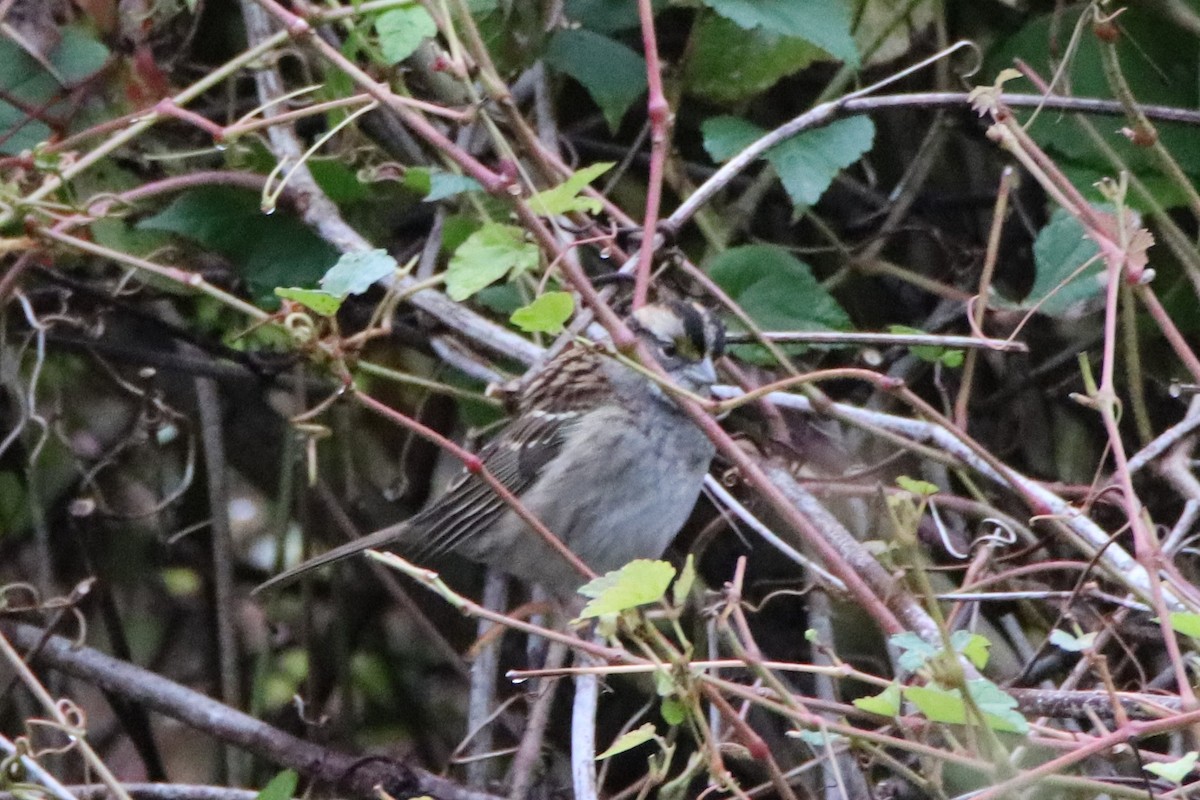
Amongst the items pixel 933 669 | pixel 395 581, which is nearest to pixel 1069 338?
pixel 395 581

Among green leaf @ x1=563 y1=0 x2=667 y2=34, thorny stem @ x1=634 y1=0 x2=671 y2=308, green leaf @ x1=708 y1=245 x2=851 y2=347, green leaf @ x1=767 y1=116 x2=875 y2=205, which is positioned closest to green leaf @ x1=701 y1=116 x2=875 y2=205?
green leaf @ x1=767 y1=116 x2=875 y2=205

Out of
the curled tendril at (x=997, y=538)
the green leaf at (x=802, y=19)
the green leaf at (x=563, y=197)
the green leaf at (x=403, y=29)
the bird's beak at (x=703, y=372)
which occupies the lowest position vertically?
the curled tendril at (x=997, y=538)

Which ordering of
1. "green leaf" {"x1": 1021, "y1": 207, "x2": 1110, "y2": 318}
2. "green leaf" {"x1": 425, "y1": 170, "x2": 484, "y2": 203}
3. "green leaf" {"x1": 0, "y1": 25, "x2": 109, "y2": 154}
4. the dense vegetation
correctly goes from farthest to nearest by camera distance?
1. "green leaf" {"x1": 0, "y1": 25, "x2": 109, "y2": 154}
2. "green leaf" {"x1": 1021, "y1": 207, "x2": 1110, "y2": 318}
3. "green leaf" {"x1": 425, "y1": 170, "x2": 484, "y2": 203}
4. the dense vegetation

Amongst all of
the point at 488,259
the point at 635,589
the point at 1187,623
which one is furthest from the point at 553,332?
the point at 1187,623

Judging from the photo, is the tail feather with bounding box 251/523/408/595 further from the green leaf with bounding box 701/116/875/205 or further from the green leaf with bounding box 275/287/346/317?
the green leaf with bounding box 275/287/346/317

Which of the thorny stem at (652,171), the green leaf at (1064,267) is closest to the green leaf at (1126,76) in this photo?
the green leaf at (1064,267)

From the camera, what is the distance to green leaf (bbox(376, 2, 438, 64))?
173 cm

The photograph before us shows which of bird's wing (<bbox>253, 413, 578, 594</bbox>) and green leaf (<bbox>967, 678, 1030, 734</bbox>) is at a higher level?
green leaf (<bbox>967, 678, 1030, 734</bbox>)

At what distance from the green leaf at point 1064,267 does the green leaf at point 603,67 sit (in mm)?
626

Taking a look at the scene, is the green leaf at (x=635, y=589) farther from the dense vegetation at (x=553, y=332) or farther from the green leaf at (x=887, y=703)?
the dense vegetation at (x=553, y=332)

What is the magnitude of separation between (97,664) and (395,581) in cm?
55

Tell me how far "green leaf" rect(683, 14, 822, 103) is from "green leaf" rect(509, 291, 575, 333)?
1.01 metres

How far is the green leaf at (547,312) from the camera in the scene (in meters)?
1.49

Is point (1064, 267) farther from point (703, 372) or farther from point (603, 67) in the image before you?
point (603, 67)
